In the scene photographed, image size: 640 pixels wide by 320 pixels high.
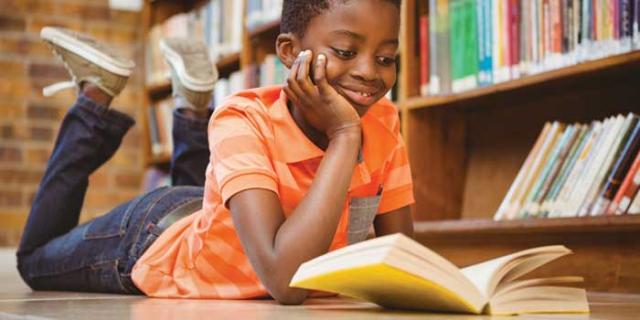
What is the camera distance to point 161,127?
405 cm

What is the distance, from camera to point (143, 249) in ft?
5.43

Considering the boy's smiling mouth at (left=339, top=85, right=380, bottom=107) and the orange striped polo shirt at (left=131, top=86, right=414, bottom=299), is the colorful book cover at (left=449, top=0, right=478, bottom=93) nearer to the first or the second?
the orange striped polo shirt at (left=131, top=86, right=414, bottom=299)

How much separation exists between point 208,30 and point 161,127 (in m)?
0.57

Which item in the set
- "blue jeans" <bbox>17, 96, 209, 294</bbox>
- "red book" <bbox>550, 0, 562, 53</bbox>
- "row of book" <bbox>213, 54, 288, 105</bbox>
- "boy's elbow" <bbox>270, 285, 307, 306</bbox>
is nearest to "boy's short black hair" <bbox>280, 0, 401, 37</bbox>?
"boy's elbow" <bbox>270, 285, 307, 306</bbox>

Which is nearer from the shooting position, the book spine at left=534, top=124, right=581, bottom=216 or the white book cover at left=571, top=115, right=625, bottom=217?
the white book cover at left=571, top=115, right=625, bottom=217

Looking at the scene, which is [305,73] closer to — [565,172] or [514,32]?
[565,172]

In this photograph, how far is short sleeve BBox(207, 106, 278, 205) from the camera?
1223 mm

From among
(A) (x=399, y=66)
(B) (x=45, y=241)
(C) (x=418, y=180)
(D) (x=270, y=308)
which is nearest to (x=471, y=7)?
(A) (x=399, y=66)

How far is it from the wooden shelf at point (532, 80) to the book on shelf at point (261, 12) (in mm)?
754

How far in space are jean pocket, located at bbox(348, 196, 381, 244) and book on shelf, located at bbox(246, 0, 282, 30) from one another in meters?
1.77

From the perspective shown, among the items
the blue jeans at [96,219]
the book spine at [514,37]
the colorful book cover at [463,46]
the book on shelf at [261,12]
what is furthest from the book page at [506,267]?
the book on shelf at [261,12]

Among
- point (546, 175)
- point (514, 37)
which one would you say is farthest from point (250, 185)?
point (514, 37)

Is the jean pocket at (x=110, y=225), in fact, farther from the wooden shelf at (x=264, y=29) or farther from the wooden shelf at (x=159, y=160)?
the wooden shelf at (x=159, y=160)

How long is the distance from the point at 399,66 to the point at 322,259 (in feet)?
5.64
